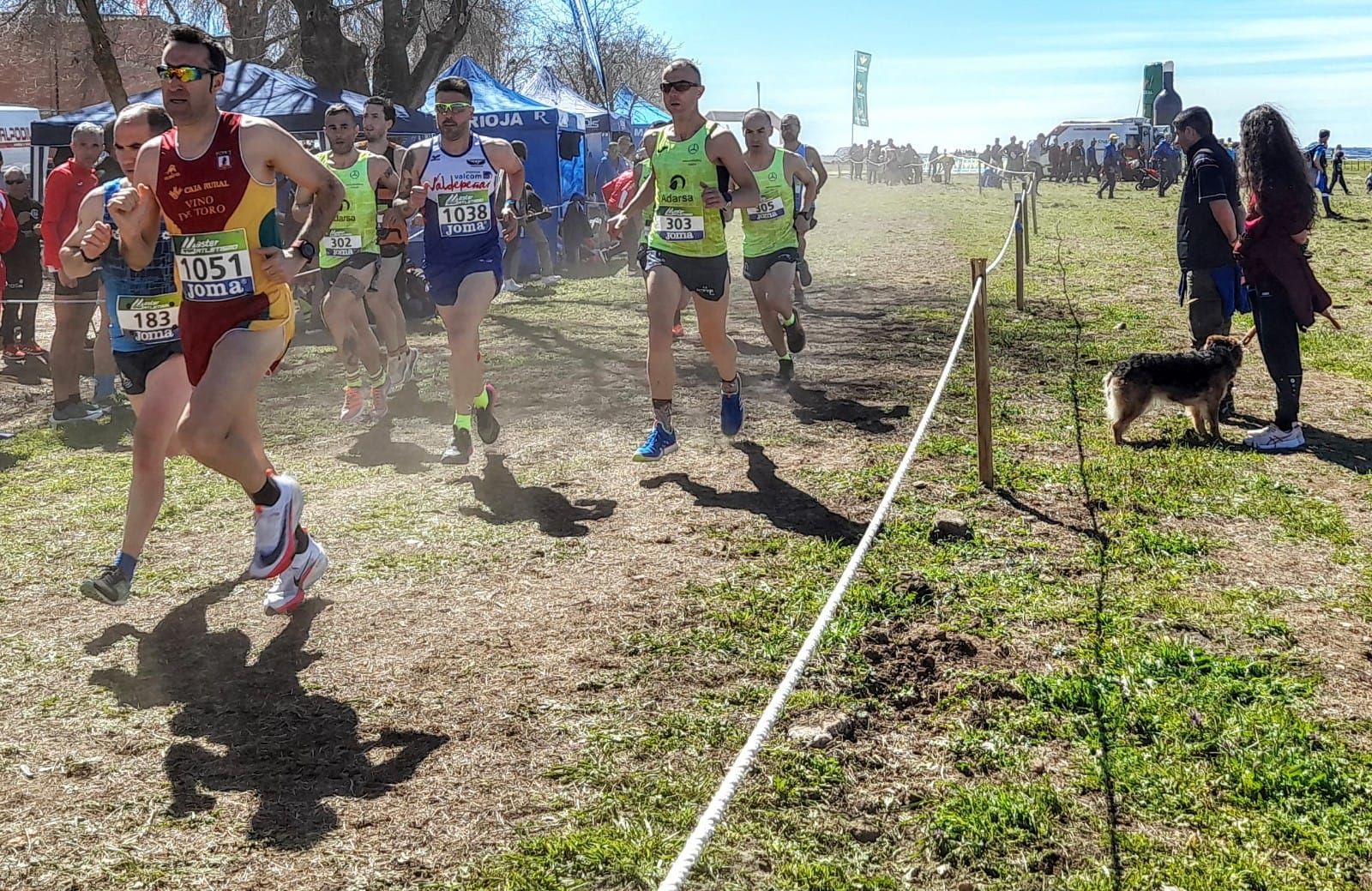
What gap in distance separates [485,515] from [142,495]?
188cm

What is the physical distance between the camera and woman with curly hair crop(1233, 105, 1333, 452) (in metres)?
6.85

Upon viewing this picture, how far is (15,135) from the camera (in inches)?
1148

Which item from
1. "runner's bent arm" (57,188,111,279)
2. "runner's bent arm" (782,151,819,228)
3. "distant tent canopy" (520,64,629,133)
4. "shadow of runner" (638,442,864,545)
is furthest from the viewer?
"distant tent canopy" (520,64,629,133)

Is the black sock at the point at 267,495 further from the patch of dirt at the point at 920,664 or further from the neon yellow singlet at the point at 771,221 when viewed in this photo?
the neon yellow singlet at the point at 771,221

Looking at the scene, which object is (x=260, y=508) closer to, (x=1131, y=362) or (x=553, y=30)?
(x=1131, y=362)

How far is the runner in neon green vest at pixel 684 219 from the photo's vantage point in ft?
21.8

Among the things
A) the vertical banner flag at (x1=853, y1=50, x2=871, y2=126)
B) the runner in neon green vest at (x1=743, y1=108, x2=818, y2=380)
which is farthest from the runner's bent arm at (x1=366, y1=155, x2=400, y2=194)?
the vertical banner flag at (x1=853, y1=50, x2=871, y2=126)

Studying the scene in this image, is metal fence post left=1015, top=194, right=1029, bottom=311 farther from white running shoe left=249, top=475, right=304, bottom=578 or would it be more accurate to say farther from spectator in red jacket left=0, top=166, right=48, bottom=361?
spectator in red jacket left=0, top=166, right=48, bottom=361

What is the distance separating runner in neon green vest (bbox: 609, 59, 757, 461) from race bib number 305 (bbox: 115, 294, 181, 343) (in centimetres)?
257

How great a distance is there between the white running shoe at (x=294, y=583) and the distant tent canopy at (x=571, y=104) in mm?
16753

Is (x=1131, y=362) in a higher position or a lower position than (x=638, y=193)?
lower

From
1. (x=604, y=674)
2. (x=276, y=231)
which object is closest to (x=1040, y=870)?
(x=604, y=674)

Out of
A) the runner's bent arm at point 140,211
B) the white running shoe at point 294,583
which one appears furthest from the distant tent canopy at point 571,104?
the white running shoe at point 294,583

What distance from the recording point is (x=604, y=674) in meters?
4.29
